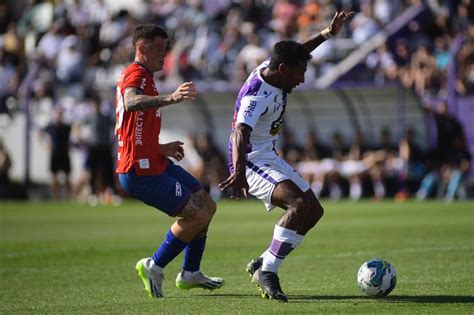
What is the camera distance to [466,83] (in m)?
25.0

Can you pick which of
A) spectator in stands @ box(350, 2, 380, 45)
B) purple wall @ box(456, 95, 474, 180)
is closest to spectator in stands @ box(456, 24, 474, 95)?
purple wall @ box(456, 95, 474, 180)

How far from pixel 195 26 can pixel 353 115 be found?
282 inches

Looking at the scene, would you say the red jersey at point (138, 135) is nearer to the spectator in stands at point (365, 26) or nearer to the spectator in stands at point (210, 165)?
the spectator in stands at point (210, 165)

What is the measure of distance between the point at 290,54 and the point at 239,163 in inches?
43.0

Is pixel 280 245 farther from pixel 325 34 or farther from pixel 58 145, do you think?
pixel 58 145

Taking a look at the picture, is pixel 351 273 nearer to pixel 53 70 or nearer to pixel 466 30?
pixel 466 30

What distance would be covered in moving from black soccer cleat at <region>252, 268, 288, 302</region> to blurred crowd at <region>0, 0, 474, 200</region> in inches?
657

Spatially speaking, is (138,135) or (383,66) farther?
(383,66)

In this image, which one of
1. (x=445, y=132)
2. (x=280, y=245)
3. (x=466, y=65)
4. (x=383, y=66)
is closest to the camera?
(x=280, y=245)

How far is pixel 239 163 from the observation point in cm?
875

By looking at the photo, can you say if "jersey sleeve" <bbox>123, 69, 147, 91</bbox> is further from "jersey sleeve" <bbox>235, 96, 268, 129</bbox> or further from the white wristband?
the white wristband

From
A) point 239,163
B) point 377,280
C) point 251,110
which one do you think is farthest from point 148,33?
point 377,280

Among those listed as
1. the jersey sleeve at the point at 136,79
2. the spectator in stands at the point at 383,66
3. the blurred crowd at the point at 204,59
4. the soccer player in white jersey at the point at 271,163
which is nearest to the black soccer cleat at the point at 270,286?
the soccer player in white jersey at the point at 271,163

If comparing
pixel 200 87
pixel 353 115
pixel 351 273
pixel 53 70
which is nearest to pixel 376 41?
pixel 353 115
